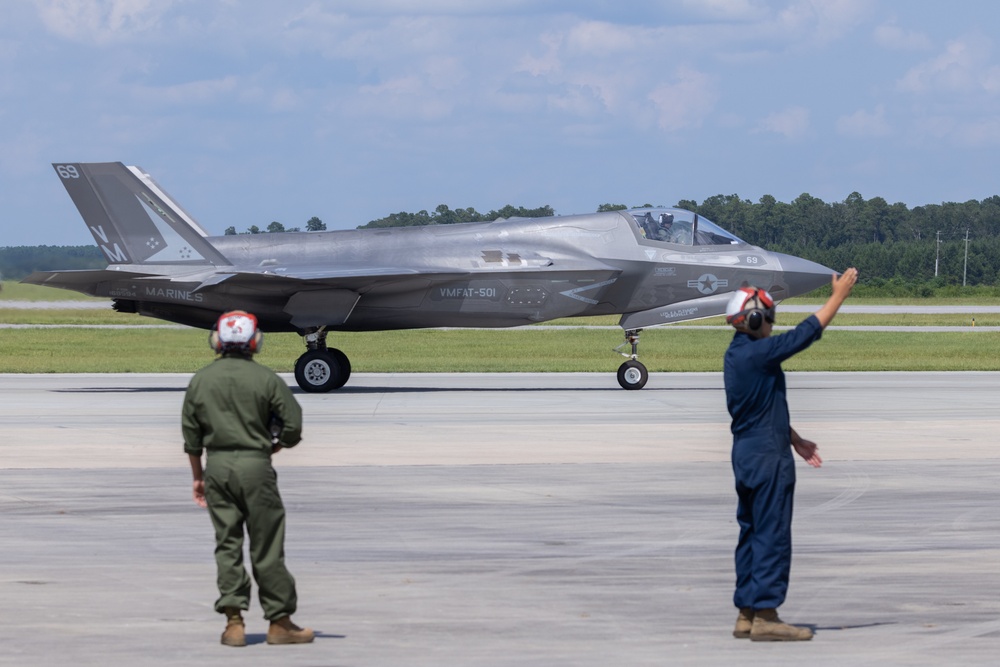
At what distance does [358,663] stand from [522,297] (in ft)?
67.7

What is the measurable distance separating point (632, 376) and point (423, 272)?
14.3 ft

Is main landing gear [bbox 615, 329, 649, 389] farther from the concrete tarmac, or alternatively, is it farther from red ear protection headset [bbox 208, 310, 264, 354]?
red ear protection headset [bbox 208, 310, 264, 354]

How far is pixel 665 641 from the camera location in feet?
26.5

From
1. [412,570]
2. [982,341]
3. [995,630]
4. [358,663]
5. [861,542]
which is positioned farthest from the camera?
[982,341]

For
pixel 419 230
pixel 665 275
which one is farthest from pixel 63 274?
pixel 665 275

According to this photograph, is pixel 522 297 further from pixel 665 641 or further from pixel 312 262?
pixel 665 641

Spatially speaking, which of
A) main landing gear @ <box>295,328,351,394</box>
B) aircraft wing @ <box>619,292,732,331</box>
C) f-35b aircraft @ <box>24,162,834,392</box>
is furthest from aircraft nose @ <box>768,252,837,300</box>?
main landing gear @ <box>295,328,351,394</box>

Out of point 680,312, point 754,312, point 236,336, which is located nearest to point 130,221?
point 680,312

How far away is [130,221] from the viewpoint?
2905cm

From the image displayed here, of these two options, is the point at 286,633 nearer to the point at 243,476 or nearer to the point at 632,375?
the point at 243,476

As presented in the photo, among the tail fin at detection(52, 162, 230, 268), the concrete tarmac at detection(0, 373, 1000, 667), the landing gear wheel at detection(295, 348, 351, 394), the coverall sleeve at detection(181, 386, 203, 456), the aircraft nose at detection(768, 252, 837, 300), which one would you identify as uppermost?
the tail fin at detection(52, 162, 230, 268)

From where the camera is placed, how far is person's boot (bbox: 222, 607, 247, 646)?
7945mm

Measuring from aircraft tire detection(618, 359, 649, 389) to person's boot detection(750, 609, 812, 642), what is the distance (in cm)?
1922

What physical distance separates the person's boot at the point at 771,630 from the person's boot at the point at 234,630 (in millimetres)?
2763
